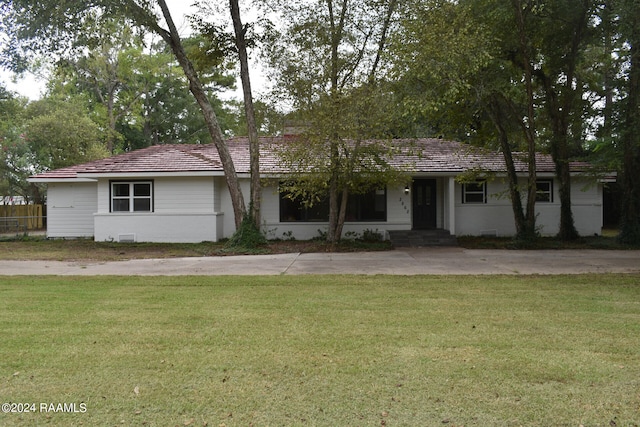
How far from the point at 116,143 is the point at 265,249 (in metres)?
29.5

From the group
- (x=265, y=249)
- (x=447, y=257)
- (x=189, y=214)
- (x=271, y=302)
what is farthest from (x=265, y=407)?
(x=189, y=214)

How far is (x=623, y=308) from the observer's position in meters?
7.14

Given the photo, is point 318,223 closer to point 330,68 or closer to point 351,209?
point 351,209

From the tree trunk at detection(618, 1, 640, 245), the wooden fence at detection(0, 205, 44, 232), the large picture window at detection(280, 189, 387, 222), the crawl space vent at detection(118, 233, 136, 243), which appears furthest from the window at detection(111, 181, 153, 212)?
the tree trunk at detection(618, 1, 640, 245)

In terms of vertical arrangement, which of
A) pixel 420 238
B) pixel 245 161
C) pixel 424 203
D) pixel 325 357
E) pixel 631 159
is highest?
pixel 245 161

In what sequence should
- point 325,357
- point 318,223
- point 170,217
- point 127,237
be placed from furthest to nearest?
point 318,223 < point 127,237 < point 170,217 < point 325,357

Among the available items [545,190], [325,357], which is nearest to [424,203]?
[545,190]

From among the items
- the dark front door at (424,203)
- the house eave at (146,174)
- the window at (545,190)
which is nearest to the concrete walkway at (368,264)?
the dark front door at (424,203)

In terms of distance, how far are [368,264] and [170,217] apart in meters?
9.59

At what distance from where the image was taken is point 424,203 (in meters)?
20.4

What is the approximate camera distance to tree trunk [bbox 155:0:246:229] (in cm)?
1545

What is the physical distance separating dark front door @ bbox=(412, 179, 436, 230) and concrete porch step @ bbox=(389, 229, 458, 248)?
4.80 feet

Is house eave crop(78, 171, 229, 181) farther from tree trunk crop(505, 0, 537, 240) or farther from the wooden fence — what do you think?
tree trunk crop(505, 0, 537, 240)

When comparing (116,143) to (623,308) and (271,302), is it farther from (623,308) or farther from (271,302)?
(623,308)
